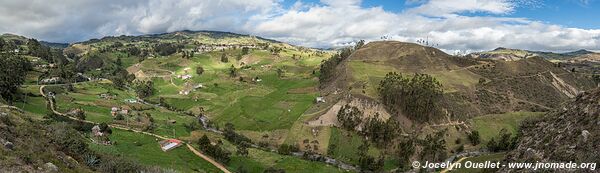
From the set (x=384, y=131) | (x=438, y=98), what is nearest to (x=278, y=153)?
(x=384, y=131)

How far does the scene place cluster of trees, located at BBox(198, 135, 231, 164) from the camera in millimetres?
108125

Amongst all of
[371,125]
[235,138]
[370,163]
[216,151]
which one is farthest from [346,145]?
[216,151]

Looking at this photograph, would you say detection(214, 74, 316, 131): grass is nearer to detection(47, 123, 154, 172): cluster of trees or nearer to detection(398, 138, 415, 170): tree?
detection(398, 138, 415, 170): tree

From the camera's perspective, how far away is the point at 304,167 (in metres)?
110

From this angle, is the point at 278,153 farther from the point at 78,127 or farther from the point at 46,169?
the point at 46,169

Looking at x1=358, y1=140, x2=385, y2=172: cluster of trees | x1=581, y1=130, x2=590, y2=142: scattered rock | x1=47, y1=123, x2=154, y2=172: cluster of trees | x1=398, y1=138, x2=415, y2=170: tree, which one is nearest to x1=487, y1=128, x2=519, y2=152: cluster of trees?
x1=398, y1=138, x2=415, y2=170: tree

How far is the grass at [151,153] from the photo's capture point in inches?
3706

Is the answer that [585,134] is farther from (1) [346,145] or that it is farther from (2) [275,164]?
(1) [346,145]

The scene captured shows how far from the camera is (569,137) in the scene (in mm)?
64438

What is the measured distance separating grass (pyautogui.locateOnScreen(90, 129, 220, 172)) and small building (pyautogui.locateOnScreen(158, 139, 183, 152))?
1204mm

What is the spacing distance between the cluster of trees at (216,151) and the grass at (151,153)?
3.89 meters

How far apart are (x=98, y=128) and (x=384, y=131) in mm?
80127

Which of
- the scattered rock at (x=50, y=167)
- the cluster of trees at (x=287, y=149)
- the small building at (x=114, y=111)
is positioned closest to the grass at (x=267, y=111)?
the cluster of trees at (x=287, y=149)

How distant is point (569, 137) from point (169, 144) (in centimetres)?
8911
